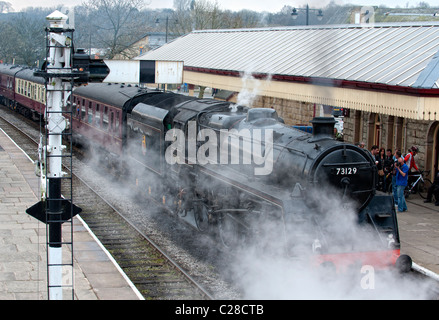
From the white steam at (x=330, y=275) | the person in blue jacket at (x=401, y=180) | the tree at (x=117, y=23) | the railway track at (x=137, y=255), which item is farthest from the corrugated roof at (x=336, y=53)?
the tree at (x=117, y=23)

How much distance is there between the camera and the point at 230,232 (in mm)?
10008

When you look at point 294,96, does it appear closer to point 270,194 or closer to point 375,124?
point 375,124

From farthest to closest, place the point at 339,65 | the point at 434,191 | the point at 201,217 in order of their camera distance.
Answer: the point at 339,65
the point at 434,191
the point at 201,217

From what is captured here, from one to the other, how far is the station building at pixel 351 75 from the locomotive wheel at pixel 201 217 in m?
2.36

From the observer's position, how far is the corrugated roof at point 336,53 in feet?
44.5

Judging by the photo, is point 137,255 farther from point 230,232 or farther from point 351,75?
point 351,75

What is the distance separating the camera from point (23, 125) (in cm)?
3098

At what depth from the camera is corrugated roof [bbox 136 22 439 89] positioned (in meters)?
13.6

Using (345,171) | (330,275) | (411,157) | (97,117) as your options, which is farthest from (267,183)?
(97,117)

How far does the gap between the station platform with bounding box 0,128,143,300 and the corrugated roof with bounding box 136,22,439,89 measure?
24.2 ft

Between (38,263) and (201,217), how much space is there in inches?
131

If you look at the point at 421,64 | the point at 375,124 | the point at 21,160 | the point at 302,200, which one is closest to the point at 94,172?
the point at 21,160

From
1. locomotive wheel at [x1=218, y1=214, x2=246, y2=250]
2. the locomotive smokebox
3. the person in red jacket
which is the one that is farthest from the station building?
the locomotive smokebox

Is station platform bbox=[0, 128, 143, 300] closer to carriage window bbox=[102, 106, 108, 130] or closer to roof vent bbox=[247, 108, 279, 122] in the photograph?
roof vent bbox=[247, 108, 279, 122]
